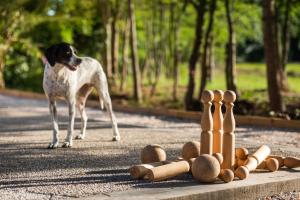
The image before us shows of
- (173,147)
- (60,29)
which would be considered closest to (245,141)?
(173,147)

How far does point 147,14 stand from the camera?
3102cm

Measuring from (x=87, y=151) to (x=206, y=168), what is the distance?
302 centimetres

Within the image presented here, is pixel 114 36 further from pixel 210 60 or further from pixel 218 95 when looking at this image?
pixel 218 95

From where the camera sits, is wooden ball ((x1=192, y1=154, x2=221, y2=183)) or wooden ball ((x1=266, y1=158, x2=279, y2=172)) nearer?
wooden ball ((x1=192, y1=154, x2=221, y2=183))

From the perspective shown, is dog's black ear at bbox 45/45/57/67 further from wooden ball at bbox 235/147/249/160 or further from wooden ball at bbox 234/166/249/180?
wooden ball at bbox 234/166/249/180

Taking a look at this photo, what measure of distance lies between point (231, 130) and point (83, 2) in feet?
65.4

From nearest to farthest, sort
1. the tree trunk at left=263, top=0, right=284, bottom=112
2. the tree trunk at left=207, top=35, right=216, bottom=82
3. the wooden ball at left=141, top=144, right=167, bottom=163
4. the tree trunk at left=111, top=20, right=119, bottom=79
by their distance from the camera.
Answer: the wooden ball at left=141, top=144, right=167, bottom=163 → the tree trunk at left=263, top=0, right=284, bottom=112 → the tree trunk at left=111, top=20, right=119, bottom=79 → the tree trunk at left=207, top=35, right=216, bottom=82

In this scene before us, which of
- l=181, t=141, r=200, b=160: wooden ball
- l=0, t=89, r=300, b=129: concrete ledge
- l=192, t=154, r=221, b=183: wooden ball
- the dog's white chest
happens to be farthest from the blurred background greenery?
l=192, t=154, r=221, b=183: wooden ball

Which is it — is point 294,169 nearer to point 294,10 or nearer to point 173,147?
point 173,147

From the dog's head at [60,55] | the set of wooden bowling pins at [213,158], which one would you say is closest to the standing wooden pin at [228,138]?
the set of wooden bowling pins at [213,158]

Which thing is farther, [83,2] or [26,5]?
[26,5]

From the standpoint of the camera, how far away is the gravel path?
Result: 654cm

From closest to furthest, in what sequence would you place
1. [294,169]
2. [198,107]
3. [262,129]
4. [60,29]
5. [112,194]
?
[112,194] → [294,169] → [262,129] → [198,107] → [60,29]

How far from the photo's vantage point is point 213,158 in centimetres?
665
